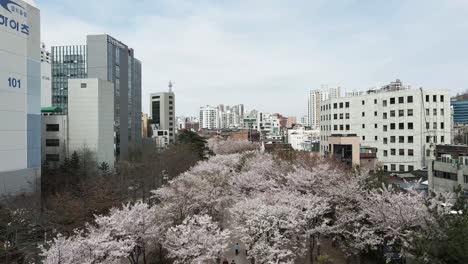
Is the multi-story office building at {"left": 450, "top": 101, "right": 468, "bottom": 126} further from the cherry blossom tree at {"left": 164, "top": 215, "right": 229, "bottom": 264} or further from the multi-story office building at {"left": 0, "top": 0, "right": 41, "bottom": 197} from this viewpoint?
the cherry blossom tree at {"left": 164, "top": 215, "right": 229, "bottom": 264}

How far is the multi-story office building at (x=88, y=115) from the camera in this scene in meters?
50.0

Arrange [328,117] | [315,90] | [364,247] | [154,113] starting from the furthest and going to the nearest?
[315,90] → [154,113] → [328,117] → [364,247]

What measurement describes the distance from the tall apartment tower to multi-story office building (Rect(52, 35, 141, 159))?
128 ft

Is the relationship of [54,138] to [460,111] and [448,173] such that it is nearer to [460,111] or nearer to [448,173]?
[448,173]

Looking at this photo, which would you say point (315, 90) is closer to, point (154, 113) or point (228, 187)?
point (154, 113)

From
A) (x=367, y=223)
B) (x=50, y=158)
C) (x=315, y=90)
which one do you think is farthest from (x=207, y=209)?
(x=315, y=90)

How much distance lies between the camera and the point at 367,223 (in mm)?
21859

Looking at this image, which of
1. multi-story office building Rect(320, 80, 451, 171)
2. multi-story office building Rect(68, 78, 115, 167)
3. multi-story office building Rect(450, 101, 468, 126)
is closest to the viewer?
multi-story office building Rect(68, 78, 115, 167)

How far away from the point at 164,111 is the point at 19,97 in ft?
309

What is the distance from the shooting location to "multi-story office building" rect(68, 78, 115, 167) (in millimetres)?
49969

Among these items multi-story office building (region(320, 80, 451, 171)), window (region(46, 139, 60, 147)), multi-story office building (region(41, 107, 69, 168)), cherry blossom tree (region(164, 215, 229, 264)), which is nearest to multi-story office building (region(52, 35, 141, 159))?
multi-story office building (region(41, 107, 69, 168))

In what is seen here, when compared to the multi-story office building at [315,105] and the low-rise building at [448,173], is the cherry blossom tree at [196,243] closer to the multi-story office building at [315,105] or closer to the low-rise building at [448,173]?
the low-rise building at [448,173]

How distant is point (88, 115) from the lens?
1986 inches

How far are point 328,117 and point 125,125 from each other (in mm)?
35493
